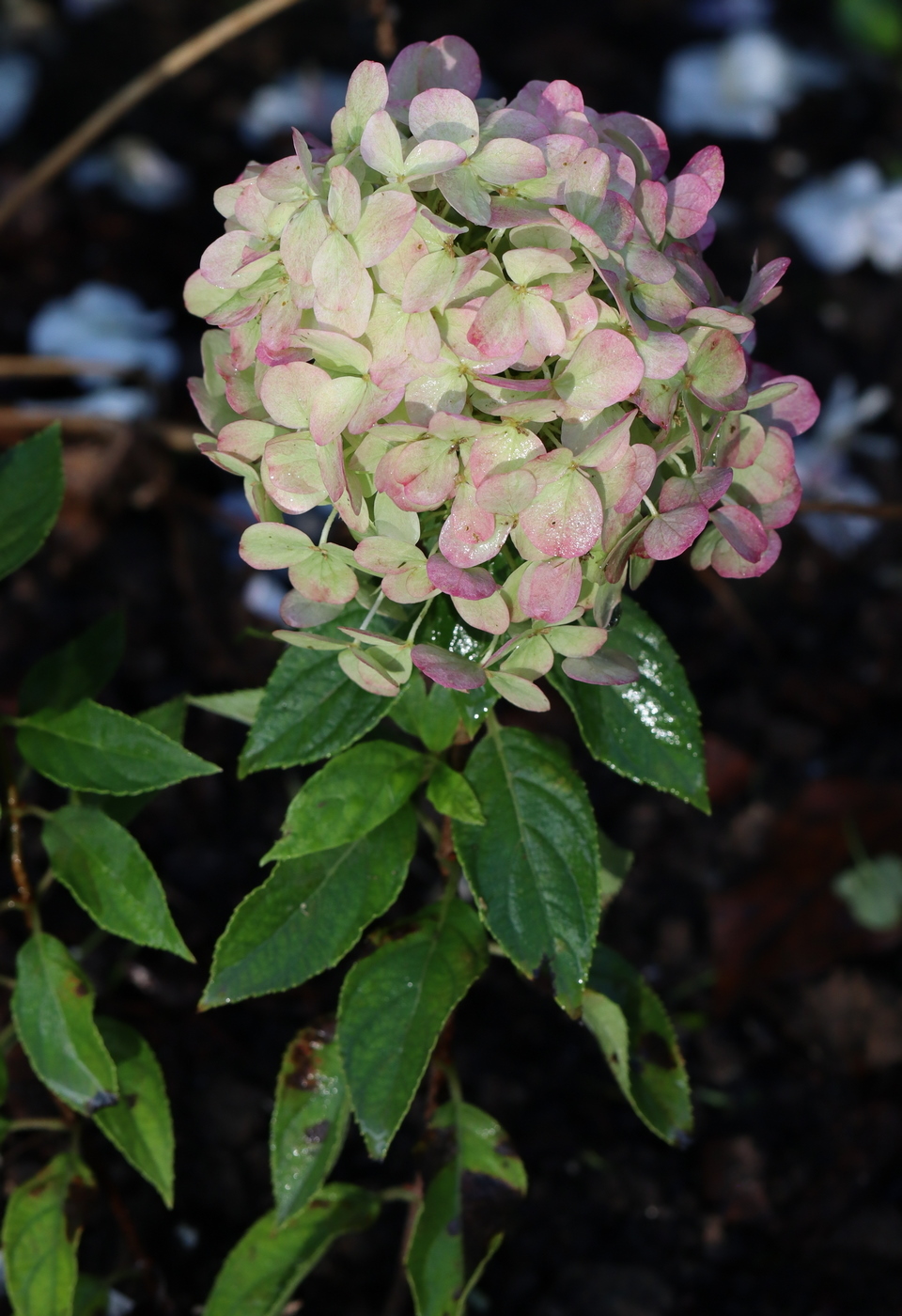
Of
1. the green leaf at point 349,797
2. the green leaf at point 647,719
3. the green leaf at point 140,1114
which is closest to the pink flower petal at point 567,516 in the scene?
the green leaf at point 647,719

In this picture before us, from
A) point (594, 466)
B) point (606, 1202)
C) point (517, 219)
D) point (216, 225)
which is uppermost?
point (517, 219)

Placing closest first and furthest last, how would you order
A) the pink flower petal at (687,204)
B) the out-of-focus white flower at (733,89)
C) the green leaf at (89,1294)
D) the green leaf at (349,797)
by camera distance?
1. the pink flower petal at (687,204)
2. the green leaf at (349,797)
3. the green leaf at (89,1294)
4. the out-of-focus white flower at (733,89)

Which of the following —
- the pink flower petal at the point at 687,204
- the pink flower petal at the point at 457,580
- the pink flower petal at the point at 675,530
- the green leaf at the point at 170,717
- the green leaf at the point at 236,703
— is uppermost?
the pink flower petal at the point at 687,204

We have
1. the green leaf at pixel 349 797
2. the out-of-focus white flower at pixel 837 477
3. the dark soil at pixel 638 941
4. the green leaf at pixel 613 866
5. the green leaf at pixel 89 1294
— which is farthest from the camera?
the out-of-focus white flower at pixel 837 477

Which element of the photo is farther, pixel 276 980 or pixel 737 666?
pixel 737 666

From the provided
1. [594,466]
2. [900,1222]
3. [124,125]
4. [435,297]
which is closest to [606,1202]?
[900,1222]

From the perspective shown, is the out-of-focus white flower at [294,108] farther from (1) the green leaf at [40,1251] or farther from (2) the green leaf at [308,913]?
(1) the green leaf at [40,1251]

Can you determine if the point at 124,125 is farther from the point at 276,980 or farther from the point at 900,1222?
the point at 900,1222
